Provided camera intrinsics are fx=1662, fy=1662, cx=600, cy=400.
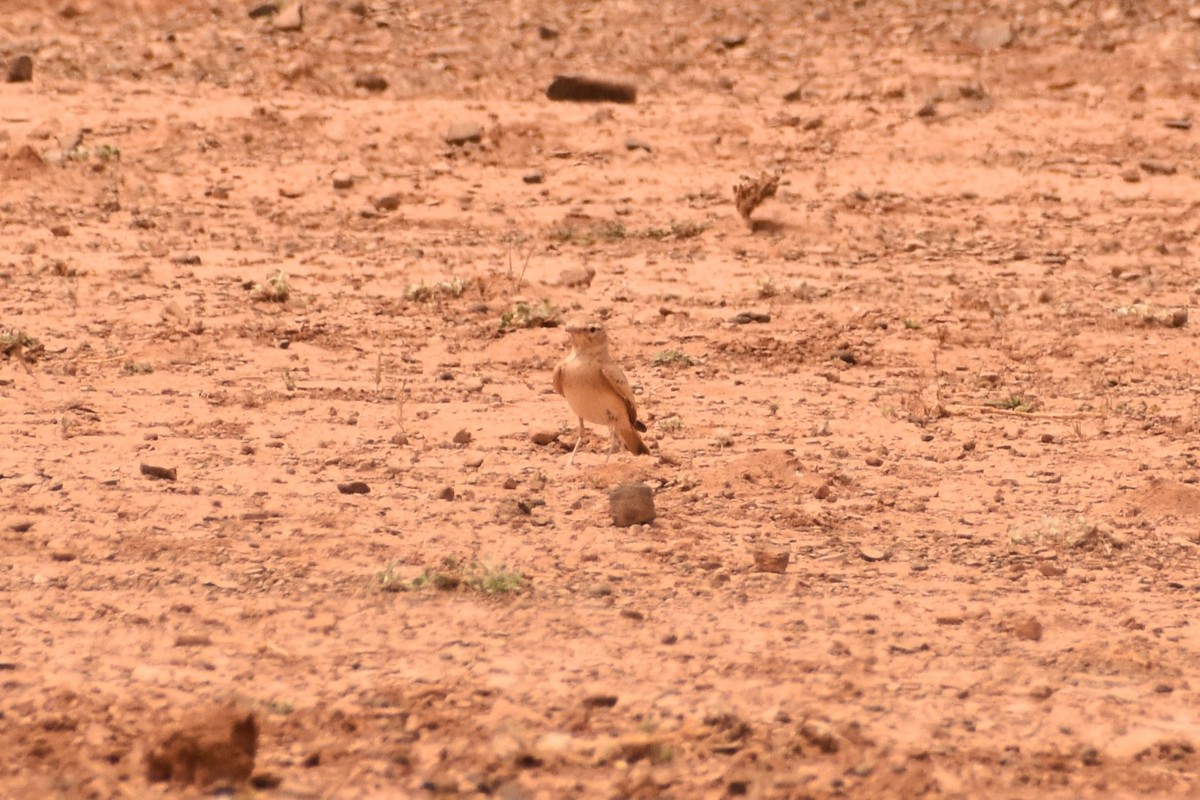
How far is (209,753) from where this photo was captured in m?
3.81

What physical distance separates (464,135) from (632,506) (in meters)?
7.10

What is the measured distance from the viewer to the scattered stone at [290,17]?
14.1 m

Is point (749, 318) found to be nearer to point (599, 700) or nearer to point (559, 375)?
point (559, 375)

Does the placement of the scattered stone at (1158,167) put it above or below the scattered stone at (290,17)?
below

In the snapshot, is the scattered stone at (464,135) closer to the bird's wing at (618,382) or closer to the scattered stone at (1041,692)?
the bird's wing at (618,382)

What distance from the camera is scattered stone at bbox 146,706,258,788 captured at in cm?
381

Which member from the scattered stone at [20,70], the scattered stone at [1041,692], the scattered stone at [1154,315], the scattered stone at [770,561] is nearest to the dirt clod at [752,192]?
the scattered stone at [1154,315]

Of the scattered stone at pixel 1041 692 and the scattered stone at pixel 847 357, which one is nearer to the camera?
the scattered stone at pixel 1041 692

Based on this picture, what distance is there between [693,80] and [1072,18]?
356 centimetres

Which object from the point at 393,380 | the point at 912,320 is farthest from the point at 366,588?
the point at 912,320

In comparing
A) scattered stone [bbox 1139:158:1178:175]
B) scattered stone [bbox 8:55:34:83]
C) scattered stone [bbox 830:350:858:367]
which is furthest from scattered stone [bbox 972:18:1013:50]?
scattered stone [bbox 8:55:34:83]

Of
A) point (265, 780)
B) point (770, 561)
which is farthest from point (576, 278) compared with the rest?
point (265, 780)

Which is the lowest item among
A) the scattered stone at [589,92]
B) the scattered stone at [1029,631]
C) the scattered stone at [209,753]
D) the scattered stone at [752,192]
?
the scattered stone at [209,753]

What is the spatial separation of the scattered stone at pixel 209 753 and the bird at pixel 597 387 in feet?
8.77
